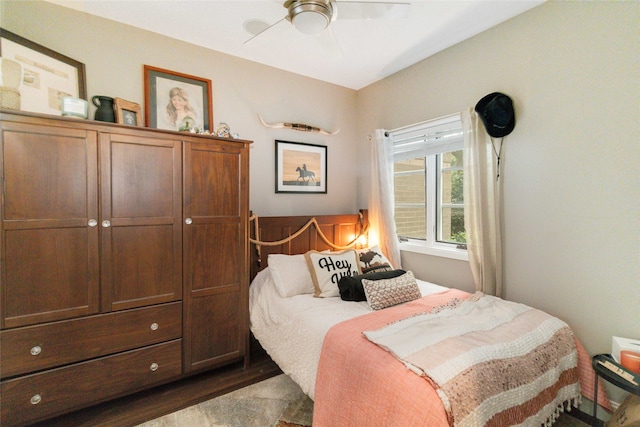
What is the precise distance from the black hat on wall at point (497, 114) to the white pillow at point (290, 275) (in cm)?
185

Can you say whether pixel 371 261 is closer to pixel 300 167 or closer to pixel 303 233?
pixel 303 233

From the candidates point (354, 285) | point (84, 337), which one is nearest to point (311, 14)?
point (354, 285)

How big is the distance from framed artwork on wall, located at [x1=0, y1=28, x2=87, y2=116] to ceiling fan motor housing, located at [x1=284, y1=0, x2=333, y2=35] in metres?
1.62

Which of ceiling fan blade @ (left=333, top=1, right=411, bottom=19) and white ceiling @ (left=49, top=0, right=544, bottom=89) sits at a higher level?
white ceiling @ (left=49, top=0, right=544, bottom=89)

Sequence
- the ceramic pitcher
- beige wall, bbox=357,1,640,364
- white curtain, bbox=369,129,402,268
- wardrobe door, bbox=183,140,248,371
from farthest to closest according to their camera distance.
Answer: white curtain, bbox=369,129,402,268 < wardrobe door, bbox=183,140,248,371 < the ceramic pitcher < beige wall, bbox=357,1,640,364

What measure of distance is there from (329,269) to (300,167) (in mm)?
1232

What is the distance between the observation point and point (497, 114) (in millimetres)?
2178

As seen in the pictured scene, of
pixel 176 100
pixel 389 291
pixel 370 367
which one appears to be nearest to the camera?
pixel 370 367

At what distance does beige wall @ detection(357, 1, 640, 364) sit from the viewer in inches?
67.0

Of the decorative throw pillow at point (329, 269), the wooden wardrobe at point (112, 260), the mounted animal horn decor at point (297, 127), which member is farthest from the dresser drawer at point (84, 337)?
the mounted animal horn decor at point (297, 127)

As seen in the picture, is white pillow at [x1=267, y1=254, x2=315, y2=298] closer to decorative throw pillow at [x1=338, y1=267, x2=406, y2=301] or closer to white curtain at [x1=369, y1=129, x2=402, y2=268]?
decorative throw pillow at [x1=338, y1=267, x2=406, y2=301]

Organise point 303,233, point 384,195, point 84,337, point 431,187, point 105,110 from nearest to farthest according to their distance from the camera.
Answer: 1. point 84,337
2. point 105,110
3. point 431,187
4. point 303,233
5. point 384,195

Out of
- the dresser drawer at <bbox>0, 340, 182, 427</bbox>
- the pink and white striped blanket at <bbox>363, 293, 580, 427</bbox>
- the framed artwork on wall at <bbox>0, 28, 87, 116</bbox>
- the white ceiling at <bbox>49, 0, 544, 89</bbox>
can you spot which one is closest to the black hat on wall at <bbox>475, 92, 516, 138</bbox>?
the white ceiling at <bbox>49, 0, 544, 89</bbox>

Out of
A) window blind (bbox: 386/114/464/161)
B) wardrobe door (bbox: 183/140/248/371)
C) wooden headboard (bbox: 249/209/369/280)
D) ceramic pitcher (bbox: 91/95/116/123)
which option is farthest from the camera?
wooden headboard (bbox: 249/209/369/280)
